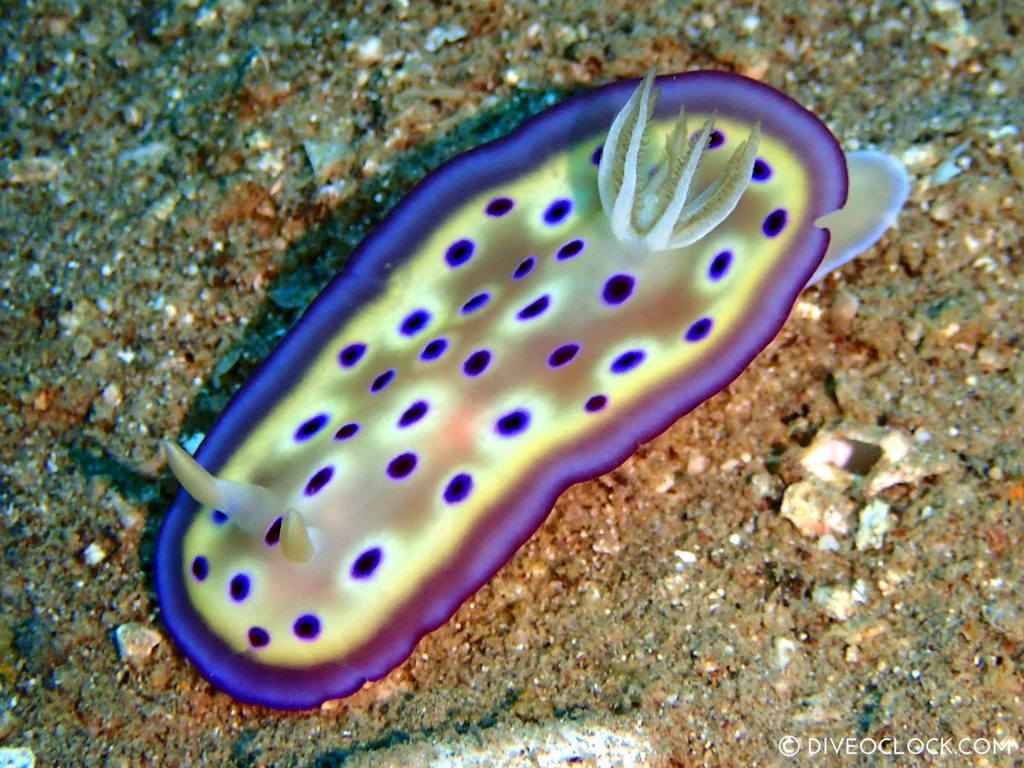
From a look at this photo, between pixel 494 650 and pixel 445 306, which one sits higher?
pixel 445 306

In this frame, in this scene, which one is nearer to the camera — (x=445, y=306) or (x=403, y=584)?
(x=403, y=584)

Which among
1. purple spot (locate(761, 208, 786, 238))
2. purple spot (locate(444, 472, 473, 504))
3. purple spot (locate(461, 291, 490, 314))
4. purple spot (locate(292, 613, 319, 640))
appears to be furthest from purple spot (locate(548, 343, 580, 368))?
purple spot (locate(292, 613, 319, 640))

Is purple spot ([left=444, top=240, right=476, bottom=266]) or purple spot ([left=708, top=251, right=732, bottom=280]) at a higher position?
purple spot ([left=444, top=240, right=476, bottom=266])

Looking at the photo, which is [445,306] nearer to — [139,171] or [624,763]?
[624,763]

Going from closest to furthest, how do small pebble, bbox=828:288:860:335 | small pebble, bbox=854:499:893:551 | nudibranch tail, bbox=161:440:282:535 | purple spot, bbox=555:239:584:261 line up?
nudibranch tail, bbox=161:440:282:535 < small pebble, bbox=854:499:893:551 < purple spot, bbox=555:239:584:261 < small pebble, bbox=828:288:860:335

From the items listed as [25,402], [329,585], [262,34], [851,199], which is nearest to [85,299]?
[25,402]

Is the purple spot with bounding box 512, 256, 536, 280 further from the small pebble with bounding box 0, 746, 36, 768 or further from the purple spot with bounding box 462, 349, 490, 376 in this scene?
the small pebble with bounding box 0, 746, 36, 768

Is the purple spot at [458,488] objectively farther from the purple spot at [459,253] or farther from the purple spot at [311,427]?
the purple spot at [459,253]
